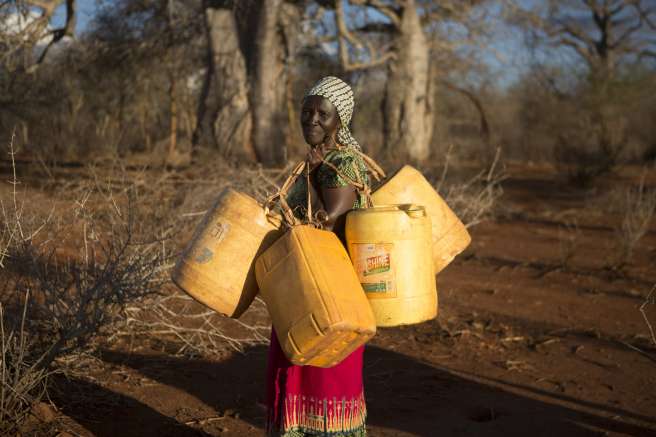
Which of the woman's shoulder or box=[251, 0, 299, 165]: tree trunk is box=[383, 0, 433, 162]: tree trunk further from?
the woman's shoulder

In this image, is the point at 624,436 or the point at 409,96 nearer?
the point at 624,436

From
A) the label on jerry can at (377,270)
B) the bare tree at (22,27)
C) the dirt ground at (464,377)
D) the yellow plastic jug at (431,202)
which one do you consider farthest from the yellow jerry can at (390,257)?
the bare tree at (22,27)

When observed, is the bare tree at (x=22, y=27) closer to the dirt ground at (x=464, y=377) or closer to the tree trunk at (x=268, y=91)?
the tree trunk at (x=268, y=91)

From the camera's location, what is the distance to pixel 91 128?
12.2m

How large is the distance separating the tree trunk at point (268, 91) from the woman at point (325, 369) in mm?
7044

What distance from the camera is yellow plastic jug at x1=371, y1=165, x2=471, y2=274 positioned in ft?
7.70

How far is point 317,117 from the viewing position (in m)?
2.22

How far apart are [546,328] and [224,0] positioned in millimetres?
6593

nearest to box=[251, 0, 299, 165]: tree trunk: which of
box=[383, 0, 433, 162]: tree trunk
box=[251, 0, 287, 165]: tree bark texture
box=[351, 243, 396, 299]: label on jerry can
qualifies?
box=[251, 0, 287, 165]: tree bark texture

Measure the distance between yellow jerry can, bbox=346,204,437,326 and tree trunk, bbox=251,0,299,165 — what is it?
7249 millimetres

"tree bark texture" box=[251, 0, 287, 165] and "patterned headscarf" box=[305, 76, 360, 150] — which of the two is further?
"tree bark texture" box=[251, 0, 287, 165]

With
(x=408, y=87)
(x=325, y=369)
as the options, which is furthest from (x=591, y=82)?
(x=325, y=369)

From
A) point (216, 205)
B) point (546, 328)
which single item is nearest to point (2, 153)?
point (546, 328)

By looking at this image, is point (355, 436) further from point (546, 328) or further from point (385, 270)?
point (546, 328)
